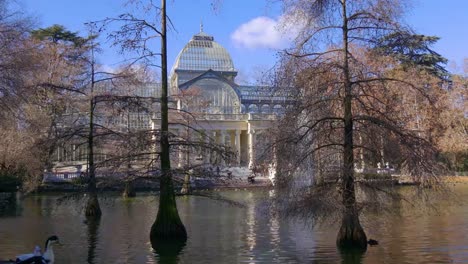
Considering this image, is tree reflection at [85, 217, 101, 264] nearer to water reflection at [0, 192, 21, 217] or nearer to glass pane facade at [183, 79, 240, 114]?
water reflection at [0, 192, 21, 217]

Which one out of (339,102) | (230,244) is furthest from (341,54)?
(230,244)

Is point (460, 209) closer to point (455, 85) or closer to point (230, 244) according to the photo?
point (230, 244)

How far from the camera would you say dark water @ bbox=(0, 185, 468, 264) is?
13102 millimetres

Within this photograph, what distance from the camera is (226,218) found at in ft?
72.9

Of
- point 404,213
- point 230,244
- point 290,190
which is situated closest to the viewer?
point 290,190

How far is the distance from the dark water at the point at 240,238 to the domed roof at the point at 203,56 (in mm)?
61764

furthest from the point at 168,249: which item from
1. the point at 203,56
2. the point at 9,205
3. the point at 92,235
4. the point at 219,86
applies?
the point at 203,56

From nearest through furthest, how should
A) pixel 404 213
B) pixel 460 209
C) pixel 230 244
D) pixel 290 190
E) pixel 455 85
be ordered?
pixel 290 190 < pixel 230 244 < pixel 404 213 < pixel 460 209 < pixel 455 85

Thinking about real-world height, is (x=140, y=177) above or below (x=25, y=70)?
below

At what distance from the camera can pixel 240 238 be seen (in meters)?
16.5

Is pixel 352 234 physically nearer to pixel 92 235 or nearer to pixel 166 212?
pixel 166 212

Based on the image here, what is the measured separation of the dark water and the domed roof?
203 ft

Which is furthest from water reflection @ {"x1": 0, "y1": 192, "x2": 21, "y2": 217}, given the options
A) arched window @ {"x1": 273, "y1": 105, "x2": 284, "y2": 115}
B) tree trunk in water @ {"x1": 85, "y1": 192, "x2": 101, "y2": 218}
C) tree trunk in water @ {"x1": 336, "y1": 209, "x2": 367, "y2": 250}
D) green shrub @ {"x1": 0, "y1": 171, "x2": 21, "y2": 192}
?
tree trunk in water @ {"x1": 336, "y1": 209, "x2": 367, "y2": 250}

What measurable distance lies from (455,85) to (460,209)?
36.0 meters
